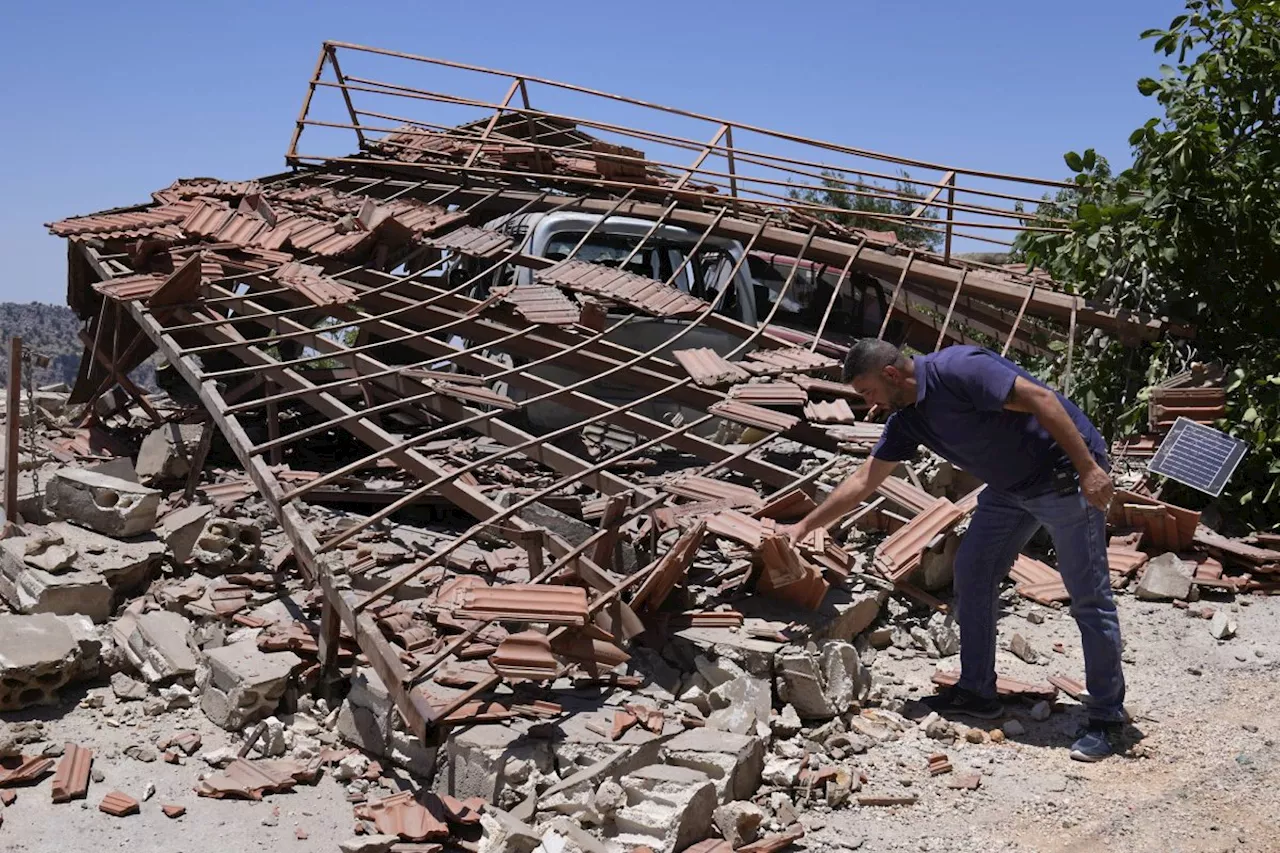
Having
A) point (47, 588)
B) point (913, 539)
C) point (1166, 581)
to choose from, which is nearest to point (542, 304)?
point (913, 539)

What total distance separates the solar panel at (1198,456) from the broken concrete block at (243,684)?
4.80m

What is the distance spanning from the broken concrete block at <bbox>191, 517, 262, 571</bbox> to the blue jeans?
3.60 m

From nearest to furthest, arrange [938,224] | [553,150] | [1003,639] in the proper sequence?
[1003,639] → [938,224] → [553,150]

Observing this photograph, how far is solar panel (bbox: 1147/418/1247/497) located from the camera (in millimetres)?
6598

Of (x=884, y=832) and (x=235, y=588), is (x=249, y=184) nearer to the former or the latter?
(x=235, y=588)

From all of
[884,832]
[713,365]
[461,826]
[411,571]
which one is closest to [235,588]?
[411,571]

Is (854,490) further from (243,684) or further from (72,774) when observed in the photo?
(72,774)

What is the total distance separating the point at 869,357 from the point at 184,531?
12.1 feet

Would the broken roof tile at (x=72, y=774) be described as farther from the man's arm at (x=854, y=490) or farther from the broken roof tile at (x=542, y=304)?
the broken roof tile at (x=542, y=304)

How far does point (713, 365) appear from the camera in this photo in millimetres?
7117

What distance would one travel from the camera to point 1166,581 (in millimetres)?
6074

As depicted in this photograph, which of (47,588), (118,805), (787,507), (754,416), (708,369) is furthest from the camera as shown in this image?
(708,369)

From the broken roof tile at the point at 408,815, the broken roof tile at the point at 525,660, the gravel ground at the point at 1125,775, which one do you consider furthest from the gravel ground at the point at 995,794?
the broken roof tile at the point at 525,660

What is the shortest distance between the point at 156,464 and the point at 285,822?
4.29 meters
